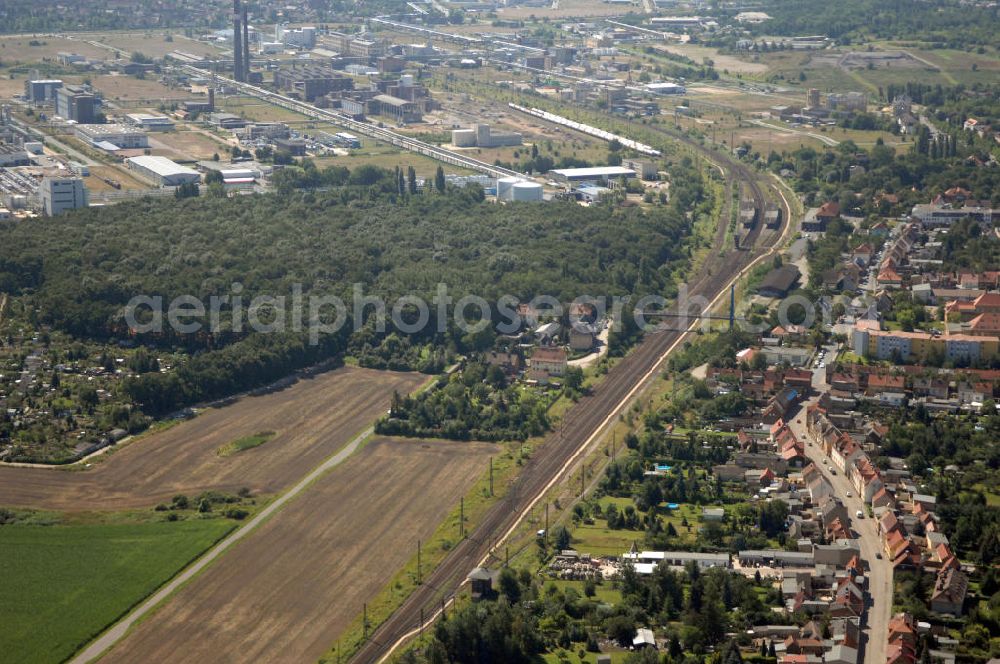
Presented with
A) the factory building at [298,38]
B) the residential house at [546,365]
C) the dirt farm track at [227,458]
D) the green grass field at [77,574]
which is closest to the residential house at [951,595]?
the green grass field at [77,574]

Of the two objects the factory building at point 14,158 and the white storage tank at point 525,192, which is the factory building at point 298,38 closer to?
the factory building at point 14,158

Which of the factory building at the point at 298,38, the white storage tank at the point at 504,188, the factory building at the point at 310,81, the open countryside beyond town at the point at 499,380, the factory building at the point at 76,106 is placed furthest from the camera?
the factory building at the point at 298,38

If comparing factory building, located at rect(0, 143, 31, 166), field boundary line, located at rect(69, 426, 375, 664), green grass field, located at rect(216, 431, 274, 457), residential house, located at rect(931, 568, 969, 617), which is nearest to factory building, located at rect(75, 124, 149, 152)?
factory building, located at rect(0, 143, 31, 166)

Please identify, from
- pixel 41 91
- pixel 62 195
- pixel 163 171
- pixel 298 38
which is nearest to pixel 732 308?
pixel 62 195

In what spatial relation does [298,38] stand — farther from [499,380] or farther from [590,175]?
[499,380]

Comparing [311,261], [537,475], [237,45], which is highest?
[237,45]

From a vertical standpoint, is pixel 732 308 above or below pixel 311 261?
above
